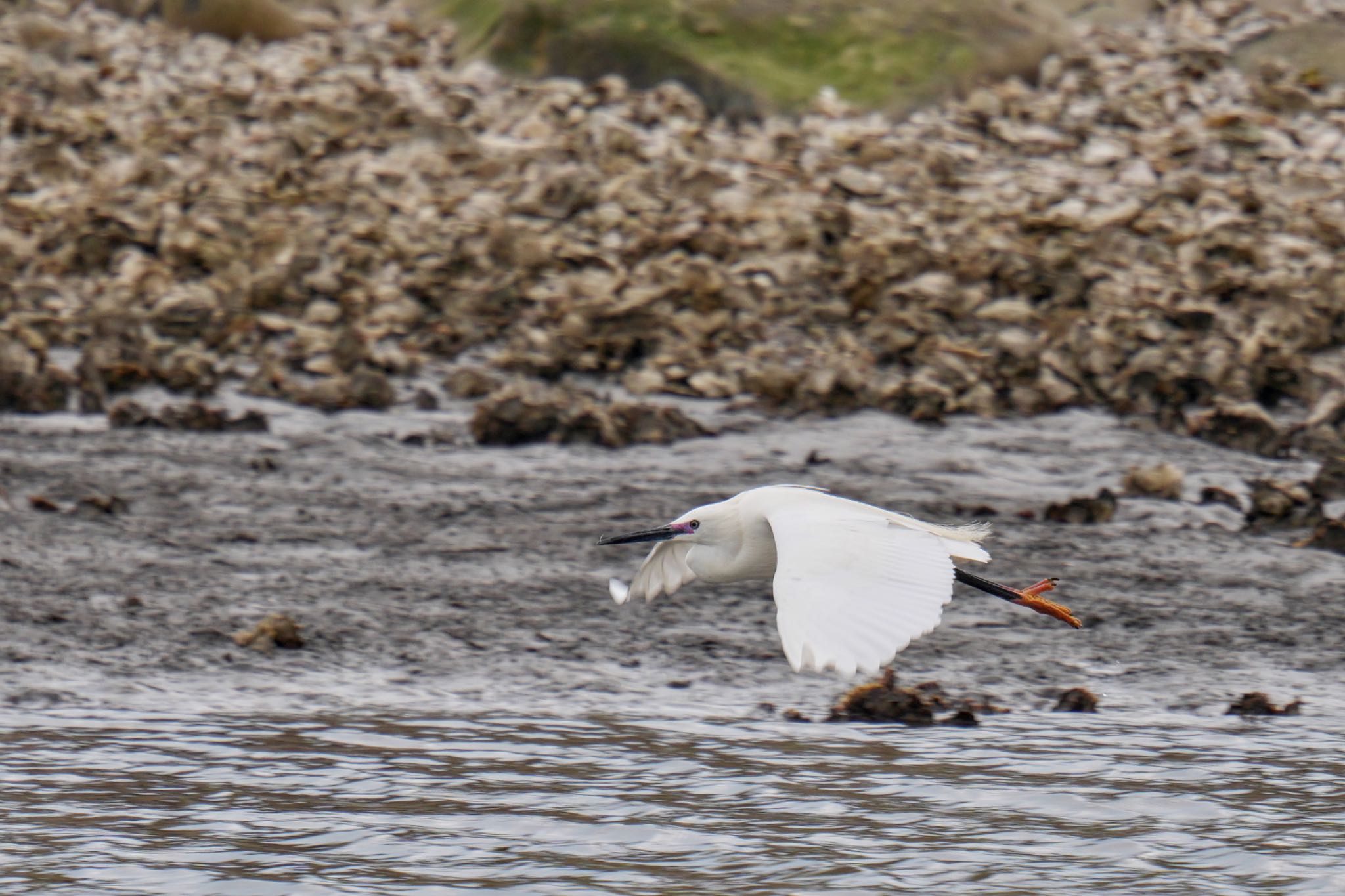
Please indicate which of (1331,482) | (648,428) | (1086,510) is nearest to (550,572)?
(648,428)

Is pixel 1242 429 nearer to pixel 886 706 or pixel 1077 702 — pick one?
pixel 1077 702

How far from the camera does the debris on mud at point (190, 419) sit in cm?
862

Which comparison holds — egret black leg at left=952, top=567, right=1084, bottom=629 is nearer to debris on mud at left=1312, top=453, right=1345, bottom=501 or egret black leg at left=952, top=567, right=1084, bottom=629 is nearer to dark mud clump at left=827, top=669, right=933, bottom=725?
dark mud clump at left=827, top=669, right=933, bottom=725

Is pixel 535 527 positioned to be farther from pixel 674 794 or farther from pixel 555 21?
pixel 555 21

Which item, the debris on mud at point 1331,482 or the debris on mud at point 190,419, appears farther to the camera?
the debris on mud at point 190,419

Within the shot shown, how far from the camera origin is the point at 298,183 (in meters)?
12.0

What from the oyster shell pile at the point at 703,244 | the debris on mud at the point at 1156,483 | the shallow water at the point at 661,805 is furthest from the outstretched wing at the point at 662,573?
the oyster shell pile at the point at 703,244

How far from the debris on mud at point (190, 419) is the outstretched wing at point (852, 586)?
426 cm

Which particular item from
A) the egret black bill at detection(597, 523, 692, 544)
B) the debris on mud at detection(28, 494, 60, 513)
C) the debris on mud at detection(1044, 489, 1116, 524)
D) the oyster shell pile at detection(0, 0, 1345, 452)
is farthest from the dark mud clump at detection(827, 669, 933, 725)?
the oyster shell pile at detection(0, 0, 1345, 452)

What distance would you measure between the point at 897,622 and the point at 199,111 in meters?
10.8

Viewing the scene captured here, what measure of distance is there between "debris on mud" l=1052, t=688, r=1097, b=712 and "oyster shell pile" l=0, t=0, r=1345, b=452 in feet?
11.5

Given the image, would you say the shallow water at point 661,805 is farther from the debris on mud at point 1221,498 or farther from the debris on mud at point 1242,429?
the debris on mud at point 1242,429

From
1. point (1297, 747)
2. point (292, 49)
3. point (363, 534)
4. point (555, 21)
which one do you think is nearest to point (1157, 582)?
point (1297, 747)

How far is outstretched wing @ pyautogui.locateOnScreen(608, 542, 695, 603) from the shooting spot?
5.58 m
